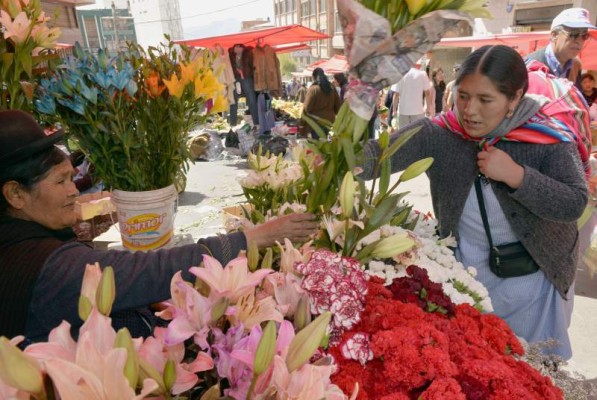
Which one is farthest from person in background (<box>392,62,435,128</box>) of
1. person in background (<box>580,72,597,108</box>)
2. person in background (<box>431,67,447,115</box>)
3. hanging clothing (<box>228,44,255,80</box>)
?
hanging clothing (<box>228,44,255,80</box>)

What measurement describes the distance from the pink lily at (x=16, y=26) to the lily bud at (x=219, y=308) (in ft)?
4.79

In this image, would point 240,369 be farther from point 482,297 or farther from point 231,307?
point 482,297

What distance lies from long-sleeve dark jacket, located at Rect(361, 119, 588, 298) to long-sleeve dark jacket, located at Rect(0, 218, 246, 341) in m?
0.65

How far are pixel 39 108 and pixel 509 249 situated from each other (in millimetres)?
1726

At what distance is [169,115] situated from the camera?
5.40 ft

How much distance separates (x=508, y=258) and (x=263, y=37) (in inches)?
281

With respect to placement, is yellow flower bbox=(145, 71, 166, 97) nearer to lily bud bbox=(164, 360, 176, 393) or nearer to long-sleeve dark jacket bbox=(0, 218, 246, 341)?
long-sleeve dark jacket bbox=(0, 218, 246, 341)

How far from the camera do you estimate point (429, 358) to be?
2.38 feet

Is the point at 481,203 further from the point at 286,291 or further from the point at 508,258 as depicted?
Result: the point at 286,291

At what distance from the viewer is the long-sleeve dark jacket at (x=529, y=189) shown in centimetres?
135

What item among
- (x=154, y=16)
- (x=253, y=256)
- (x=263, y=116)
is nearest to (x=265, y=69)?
(x=263, y=116)

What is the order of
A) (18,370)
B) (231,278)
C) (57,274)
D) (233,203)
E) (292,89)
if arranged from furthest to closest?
1. (292,89)
2. (233,203)
3. (57,274)
4. (231,278)
5. (18,370)

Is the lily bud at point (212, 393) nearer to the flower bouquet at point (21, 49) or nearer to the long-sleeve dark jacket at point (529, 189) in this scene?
the long-sleeve dark jacket at point (529, 189)

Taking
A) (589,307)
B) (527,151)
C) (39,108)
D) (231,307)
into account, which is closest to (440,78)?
(589,307)
